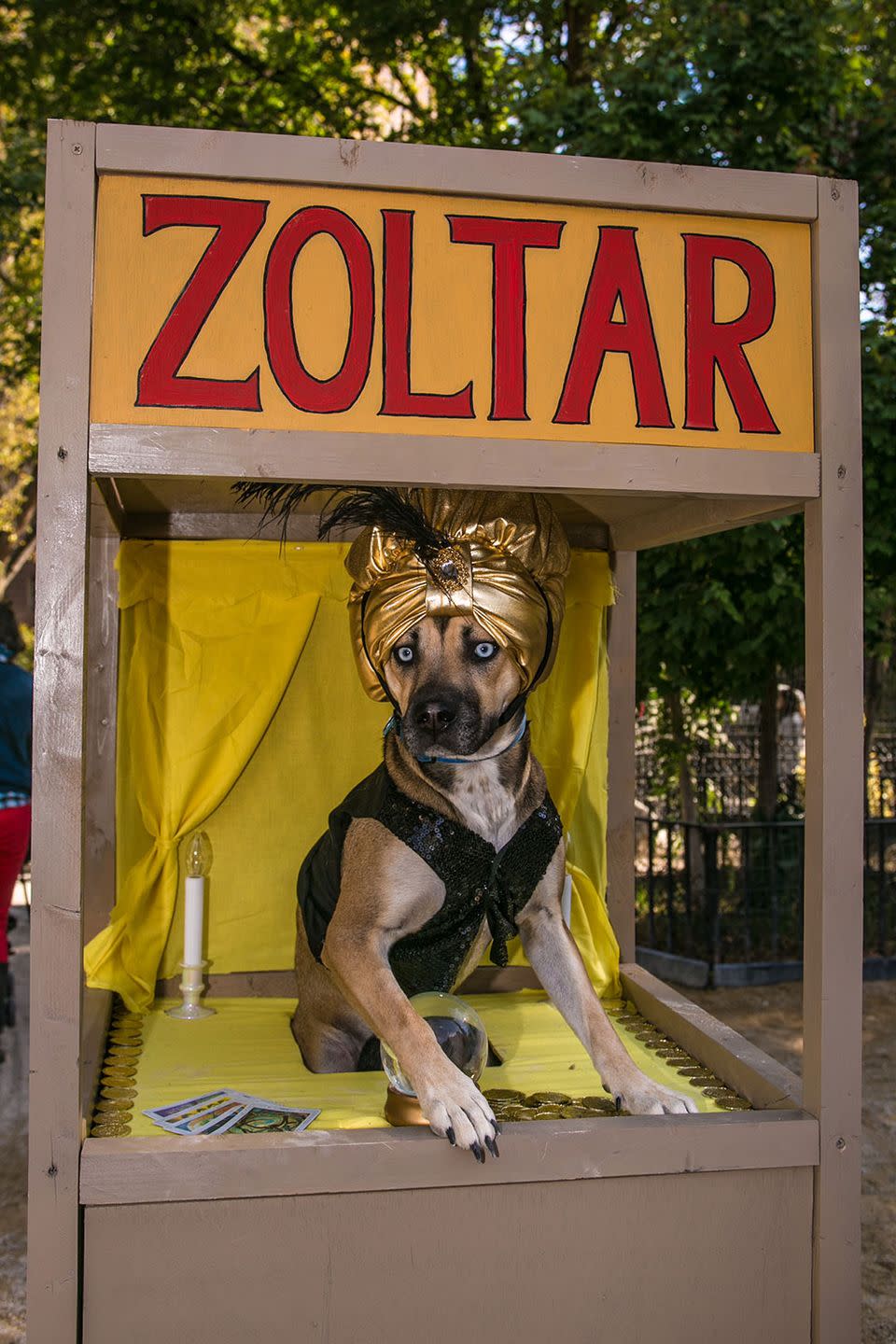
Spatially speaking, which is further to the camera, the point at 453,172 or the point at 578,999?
the point at 578,999

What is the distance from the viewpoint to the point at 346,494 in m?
3.29

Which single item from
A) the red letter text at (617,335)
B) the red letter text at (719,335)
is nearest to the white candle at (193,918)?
the red letter text at (617,335)

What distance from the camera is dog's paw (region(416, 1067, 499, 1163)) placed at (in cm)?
226

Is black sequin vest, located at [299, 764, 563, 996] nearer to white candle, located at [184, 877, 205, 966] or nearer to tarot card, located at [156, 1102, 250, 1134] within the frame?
tarot card, located at [156, 1102, 250, 1134]

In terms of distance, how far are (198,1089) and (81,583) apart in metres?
1.32

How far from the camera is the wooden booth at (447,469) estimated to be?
7.19 ft

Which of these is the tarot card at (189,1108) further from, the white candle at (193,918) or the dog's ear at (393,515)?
the dog's ear at (393,515)

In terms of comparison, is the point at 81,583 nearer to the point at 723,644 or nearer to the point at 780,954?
the point at 723,644

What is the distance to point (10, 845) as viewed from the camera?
4.77m

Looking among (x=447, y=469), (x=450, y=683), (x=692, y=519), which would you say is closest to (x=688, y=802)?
(x=692, y=519)

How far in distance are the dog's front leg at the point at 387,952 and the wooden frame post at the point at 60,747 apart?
64 centimetres

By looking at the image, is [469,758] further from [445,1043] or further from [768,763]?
[768,763]

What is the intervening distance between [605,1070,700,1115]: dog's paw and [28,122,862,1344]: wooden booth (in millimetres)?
63

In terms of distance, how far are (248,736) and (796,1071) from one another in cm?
303
